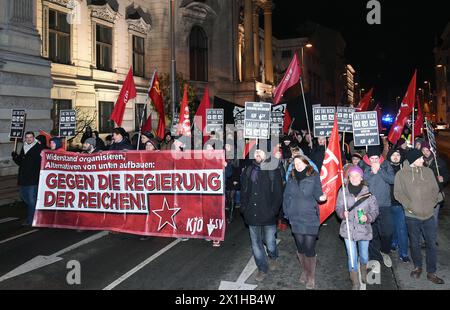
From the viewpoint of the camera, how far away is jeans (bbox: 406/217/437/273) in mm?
5707

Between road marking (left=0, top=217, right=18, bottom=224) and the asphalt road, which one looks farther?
road marking (left=0, top=217, right=18, bottom=224)

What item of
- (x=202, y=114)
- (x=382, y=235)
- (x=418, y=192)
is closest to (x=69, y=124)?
(x=202, y=114)

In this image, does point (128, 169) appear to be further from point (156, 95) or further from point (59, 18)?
point (59, 18)

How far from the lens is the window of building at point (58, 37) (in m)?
18.8

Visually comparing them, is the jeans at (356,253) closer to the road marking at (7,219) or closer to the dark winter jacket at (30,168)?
the dark winter jacket at (30,168)

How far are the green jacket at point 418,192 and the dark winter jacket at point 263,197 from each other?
1730mm

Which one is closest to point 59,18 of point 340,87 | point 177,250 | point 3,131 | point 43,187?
point 3,131

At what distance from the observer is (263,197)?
593 cm

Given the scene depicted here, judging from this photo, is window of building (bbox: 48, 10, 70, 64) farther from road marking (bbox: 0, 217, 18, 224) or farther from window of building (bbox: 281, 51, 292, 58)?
window of building (bbox: 281, 51, 292, 58)

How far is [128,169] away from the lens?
26.7 feet

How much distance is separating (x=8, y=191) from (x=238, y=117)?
25.5ft

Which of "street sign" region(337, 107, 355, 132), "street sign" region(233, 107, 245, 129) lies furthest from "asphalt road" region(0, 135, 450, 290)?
"street sign" region(233, 107, 245, 129)

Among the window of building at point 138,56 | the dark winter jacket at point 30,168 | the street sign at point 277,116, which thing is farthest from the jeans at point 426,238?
the window of building at point 138,56

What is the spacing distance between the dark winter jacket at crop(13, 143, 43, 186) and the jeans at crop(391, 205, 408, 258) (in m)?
7.20
